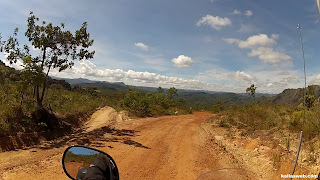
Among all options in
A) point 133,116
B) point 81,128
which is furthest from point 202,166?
point 133,116

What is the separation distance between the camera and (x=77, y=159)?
6.72ft

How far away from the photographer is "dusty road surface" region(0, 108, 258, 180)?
6617 millimetres

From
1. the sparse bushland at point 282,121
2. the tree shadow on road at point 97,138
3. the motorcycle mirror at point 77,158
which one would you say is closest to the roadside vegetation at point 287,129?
the sparse bushland at point 282,121

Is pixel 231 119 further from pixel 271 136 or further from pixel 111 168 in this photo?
pixel 111 168

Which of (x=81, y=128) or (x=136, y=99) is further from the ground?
(x=136, y=99)

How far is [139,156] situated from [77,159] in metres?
6.50

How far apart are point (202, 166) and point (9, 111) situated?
874 cm

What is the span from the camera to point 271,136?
9656mm

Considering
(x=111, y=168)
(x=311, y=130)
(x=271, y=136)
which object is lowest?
(x=271, y=136)

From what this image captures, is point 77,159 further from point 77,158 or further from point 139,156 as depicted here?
point 139,156

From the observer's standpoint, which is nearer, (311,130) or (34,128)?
(311,130)

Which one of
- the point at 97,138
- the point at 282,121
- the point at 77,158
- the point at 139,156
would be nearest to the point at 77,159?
the point at 77,158

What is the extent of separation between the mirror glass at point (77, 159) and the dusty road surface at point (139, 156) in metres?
4.41

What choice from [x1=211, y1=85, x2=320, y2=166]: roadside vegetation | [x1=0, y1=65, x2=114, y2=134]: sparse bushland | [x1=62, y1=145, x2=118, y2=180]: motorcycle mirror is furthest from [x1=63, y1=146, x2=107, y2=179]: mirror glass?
[x1=0, y1=65, x2=114, y2=134]: sparse bushland
